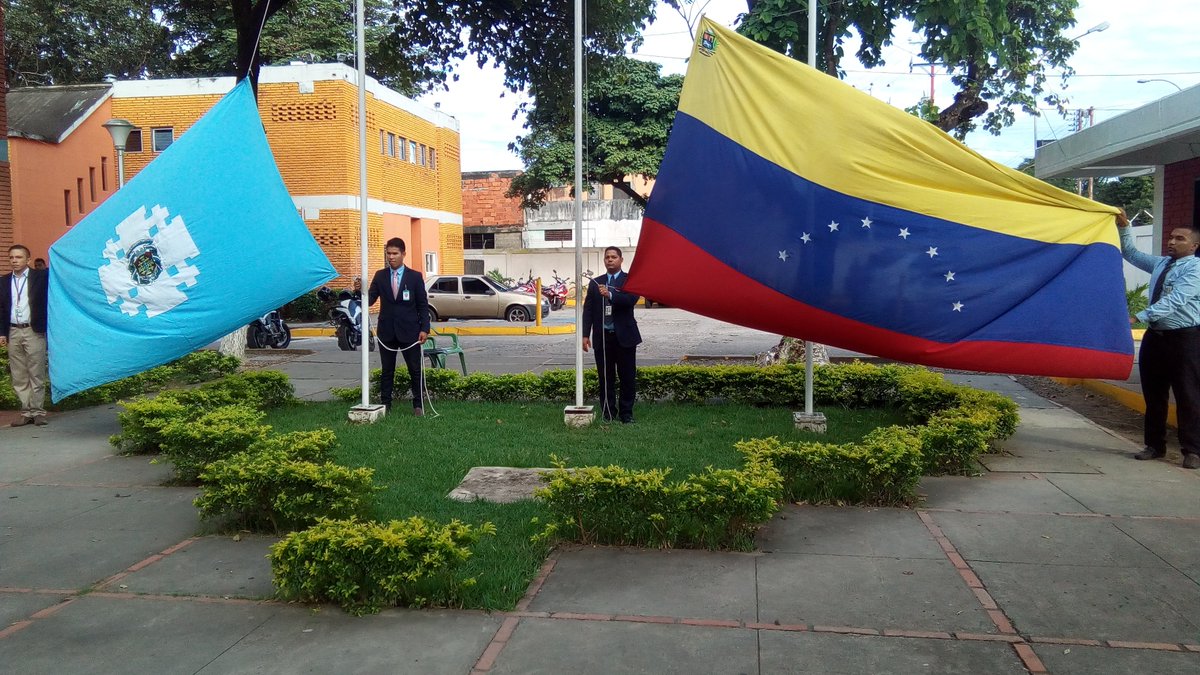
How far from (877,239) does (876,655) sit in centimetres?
335

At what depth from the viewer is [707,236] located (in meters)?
6.72

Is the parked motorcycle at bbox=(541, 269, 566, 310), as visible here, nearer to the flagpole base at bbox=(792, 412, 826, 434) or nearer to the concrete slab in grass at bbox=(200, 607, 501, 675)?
the flagpole base at bbox=(792, 412, 826, 434)

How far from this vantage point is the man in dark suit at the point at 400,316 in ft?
31.8

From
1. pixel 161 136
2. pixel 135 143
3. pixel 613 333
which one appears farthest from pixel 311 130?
pixel 613 333

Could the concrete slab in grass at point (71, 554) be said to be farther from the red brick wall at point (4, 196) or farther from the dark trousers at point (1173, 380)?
the red brick wall at point (4, 196)

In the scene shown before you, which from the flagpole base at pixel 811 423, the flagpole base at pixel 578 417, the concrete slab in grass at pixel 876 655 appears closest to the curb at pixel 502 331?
the flagpole base at pixel 578 417

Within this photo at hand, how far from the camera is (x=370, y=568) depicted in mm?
4414

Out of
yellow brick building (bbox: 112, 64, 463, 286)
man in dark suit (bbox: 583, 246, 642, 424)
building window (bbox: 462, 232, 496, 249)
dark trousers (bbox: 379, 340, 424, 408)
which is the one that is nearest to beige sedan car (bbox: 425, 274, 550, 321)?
yellow brick building (bbox: 112, 64, 463, 286)

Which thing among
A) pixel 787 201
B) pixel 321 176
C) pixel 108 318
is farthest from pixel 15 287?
pixel 321 176

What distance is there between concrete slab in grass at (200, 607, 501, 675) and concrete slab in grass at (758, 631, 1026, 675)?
1.29 metres

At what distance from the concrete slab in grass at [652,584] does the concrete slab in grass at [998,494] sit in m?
2.06

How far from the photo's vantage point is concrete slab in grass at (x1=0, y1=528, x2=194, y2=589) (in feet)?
16.2

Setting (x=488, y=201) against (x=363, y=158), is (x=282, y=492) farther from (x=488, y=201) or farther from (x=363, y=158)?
(x=488, y=201)

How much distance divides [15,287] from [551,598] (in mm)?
7973
